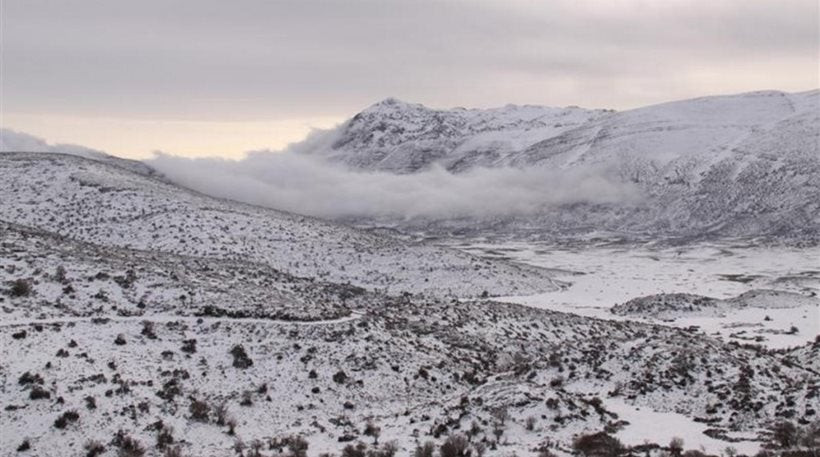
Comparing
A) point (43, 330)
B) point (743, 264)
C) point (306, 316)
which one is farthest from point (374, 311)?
point (743, 264)

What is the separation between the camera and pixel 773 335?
164ft

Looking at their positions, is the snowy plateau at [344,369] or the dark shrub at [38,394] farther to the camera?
the dark shrub at [38,394]

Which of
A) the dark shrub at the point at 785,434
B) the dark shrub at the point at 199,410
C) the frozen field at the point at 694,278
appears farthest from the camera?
the frozen field at the point at 694,278

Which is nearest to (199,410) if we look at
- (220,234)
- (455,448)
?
(455,448)

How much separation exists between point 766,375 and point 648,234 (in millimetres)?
159686

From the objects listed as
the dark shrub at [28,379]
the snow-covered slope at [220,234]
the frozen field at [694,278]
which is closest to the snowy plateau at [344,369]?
the dark shrub at [28,379]

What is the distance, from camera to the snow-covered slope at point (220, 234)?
63.6m

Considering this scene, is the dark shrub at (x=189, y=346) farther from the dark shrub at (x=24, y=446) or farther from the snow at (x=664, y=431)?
the snow at (x=664, y=431)

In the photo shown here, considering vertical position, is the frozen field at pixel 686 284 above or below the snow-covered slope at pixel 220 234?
below

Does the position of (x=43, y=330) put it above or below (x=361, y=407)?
above

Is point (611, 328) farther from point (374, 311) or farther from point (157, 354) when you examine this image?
point (157, 354)

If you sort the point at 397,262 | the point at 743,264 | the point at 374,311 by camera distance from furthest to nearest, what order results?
the point at 743,264 < the point at 397,262 < the point at 374,311

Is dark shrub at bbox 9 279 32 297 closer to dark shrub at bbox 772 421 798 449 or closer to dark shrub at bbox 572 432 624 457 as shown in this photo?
dark shrub at bbox 572 432 624 457

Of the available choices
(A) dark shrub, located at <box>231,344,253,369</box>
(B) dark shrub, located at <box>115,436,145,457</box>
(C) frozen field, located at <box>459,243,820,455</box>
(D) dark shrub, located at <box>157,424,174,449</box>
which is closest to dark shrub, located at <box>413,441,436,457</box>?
(C) frozen field, located at <box>459,243,820,455</box>
